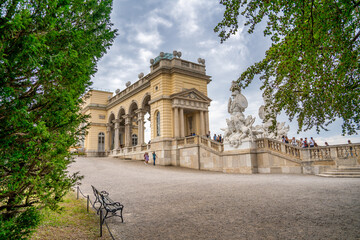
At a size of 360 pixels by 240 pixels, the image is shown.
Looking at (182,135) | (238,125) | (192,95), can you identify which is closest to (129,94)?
(192,95)

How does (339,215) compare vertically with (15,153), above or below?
below

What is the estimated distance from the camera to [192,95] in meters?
24.2

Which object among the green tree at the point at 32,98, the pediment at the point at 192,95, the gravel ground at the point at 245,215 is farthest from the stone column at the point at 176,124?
the green tree at the point at 32,98

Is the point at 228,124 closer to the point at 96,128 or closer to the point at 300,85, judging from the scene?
the point at 300,85

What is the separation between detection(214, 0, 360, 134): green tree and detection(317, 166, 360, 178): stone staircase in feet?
16.3

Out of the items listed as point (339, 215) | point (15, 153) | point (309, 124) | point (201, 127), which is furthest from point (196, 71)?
point (15, 153)

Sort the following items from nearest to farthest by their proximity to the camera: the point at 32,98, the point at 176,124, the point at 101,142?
1. the point at 32,98
2. the point at 176,124
3. the point at 101,142

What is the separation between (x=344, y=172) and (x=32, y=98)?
13.5 m

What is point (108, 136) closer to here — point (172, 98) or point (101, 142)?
point (101, 142)

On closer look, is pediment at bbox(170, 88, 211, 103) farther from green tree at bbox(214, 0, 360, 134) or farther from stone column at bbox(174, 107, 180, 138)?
green tree at bbox(214, 0, 360, 134)

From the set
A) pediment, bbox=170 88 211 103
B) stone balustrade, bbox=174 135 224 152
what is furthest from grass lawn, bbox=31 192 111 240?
pediment, bbox=170 88 211 103

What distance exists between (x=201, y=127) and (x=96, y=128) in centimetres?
1824

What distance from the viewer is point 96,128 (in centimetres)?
3469

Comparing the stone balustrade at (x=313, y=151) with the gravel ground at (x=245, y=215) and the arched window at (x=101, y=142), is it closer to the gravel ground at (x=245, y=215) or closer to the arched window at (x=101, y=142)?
the gravel ground at (x=245, y=215)
